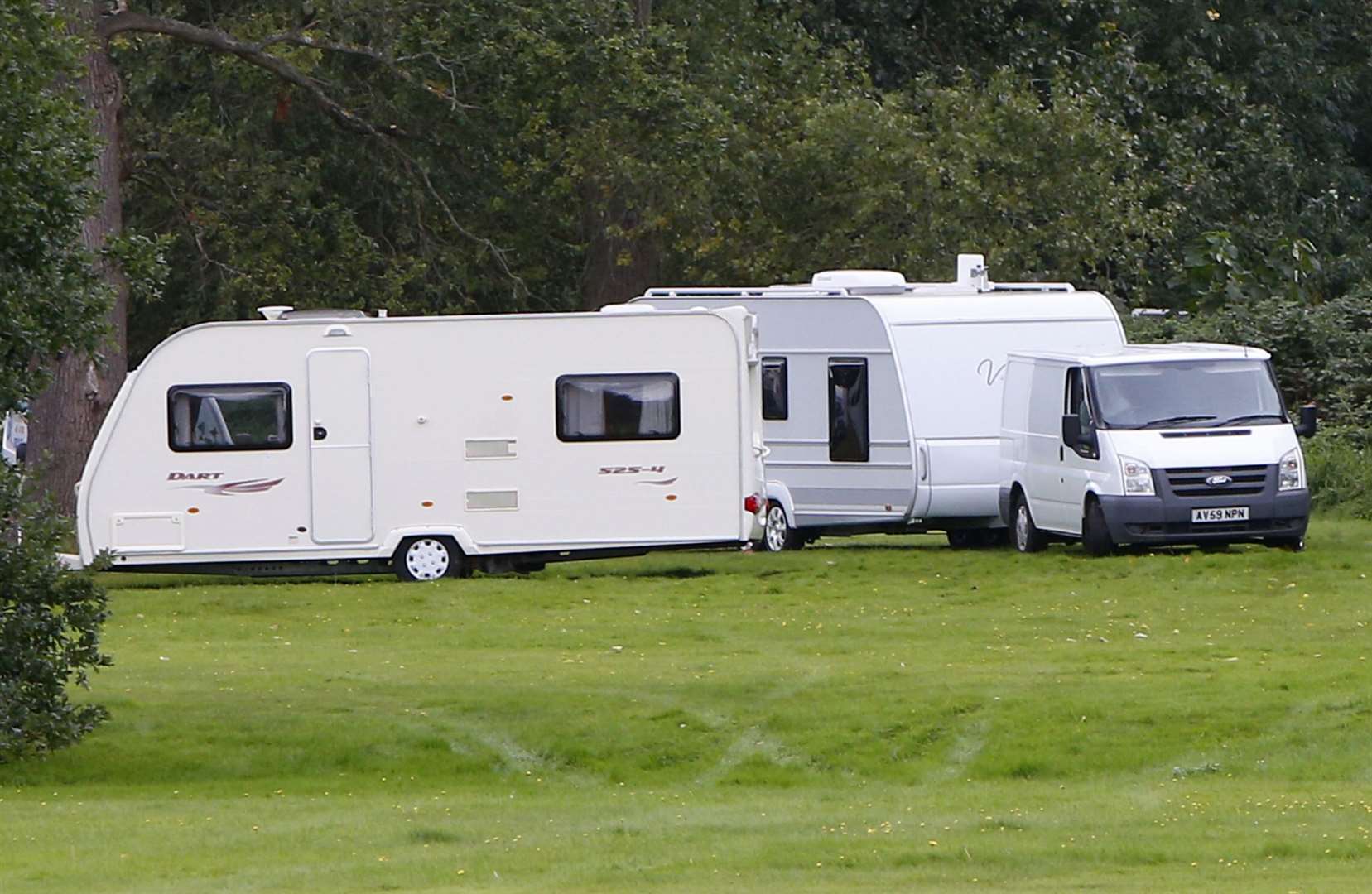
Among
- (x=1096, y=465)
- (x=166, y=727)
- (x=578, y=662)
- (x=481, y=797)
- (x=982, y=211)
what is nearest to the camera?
(x=481, y=797)

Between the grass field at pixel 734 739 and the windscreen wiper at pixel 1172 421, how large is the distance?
1220 mm

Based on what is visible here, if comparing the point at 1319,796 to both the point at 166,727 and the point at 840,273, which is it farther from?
the point at 840,273

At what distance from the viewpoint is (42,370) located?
42.4ft

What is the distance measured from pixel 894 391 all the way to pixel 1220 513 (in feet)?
11.1

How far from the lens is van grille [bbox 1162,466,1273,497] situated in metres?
21.1

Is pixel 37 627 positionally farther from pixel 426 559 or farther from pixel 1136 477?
pixel 1136 477

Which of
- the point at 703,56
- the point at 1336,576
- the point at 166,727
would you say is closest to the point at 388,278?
the point at 703,56

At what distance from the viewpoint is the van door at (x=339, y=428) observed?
70.4 feet

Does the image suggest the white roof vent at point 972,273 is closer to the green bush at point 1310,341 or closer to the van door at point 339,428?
the van door at point 339,428

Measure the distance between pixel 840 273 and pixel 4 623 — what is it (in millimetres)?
12846

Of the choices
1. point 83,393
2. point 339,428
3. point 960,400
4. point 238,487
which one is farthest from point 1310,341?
point 238,487

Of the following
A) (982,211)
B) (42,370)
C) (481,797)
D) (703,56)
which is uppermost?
(703,56)

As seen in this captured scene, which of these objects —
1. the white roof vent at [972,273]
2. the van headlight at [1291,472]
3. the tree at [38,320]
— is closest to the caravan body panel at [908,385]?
the white roof vent at [972,273]

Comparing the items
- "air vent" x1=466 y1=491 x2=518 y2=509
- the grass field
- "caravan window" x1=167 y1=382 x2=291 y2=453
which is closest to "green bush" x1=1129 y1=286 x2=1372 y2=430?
the grass field
